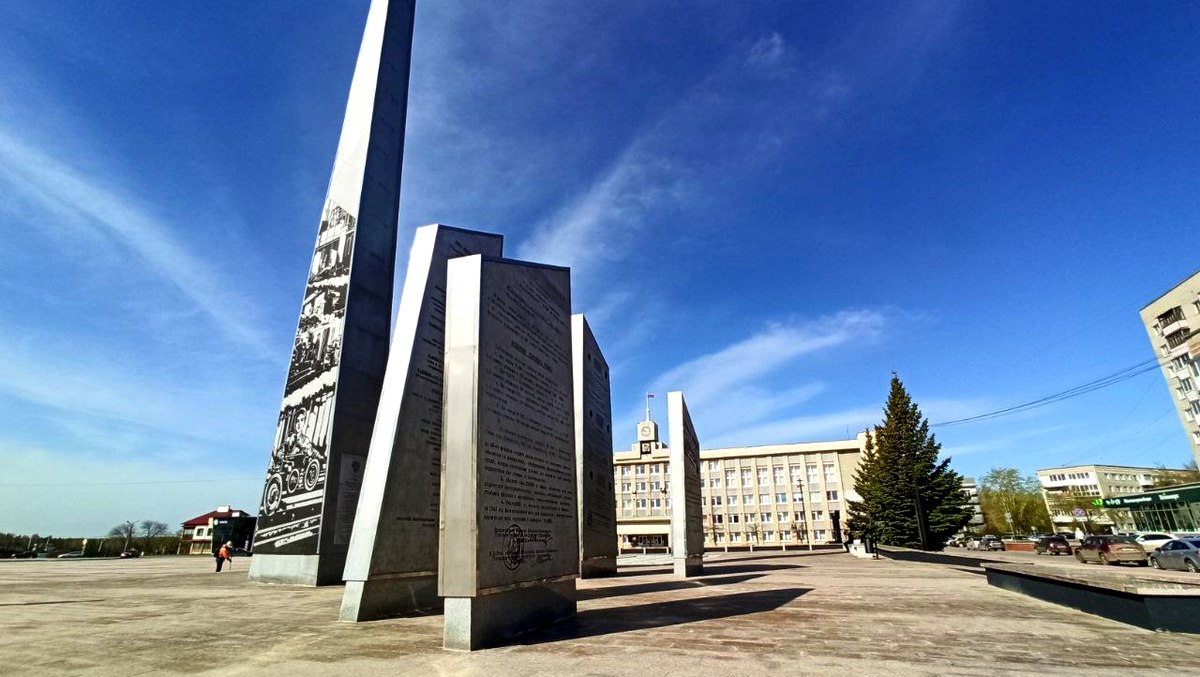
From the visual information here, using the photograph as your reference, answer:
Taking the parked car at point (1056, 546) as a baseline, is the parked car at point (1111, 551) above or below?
above

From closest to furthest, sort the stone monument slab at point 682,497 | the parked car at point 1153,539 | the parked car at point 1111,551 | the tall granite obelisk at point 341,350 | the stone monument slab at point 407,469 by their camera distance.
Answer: the stone monument slab at point 407,469, the tall granite obelisk at point 341,350, the stone monument slab at point 682,497, the parked car at point 1111,551, the parked car at point 1153,539

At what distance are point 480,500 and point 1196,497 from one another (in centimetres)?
5997

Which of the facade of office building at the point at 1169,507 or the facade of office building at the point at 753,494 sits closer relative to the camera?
the facade of office building at the point at 1169,507

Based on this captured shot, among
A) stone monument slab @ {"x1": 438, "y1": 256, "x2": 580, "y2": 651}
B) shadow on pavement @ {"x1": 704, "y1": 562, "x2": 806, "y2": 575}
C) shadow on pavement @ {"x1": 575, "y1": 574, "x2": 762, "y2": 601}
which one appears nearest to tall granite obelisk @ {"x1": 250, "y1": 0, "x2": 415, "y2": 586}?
shadow on pavement @ {"x1": 575, "y1": 574, "x2": 762, "y2": 601}

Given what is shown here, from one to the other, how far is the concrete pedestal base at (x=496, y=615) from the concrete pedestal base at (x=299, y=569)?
9699 millimetres

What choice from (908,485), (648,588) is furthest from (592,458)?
(908,485)

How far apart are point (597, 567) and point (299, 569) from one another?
959cm

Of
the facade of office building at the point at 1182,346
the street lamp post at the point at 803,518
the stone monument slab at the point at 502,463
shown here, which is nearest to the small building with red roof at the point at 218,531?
the stone monument slab at the point at 502,463

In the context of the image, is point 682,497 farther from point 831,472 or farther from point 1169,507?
point 831,472

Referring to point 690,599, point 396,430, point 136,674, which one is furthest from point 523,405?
point 690,599

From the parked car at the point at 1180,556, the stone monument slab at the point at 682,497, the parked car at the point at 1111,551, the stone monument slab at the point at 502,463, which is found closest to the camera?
the stone monument slab at the point at 502,463

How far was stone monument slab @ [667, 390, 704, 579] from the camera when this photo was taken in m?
17.5

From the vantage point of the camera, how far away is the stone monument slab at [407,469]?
368 inches

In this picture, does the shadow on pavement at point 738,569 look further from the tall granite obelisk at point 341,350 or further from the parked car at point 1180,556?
the tall granite obelisk at point 341,350
